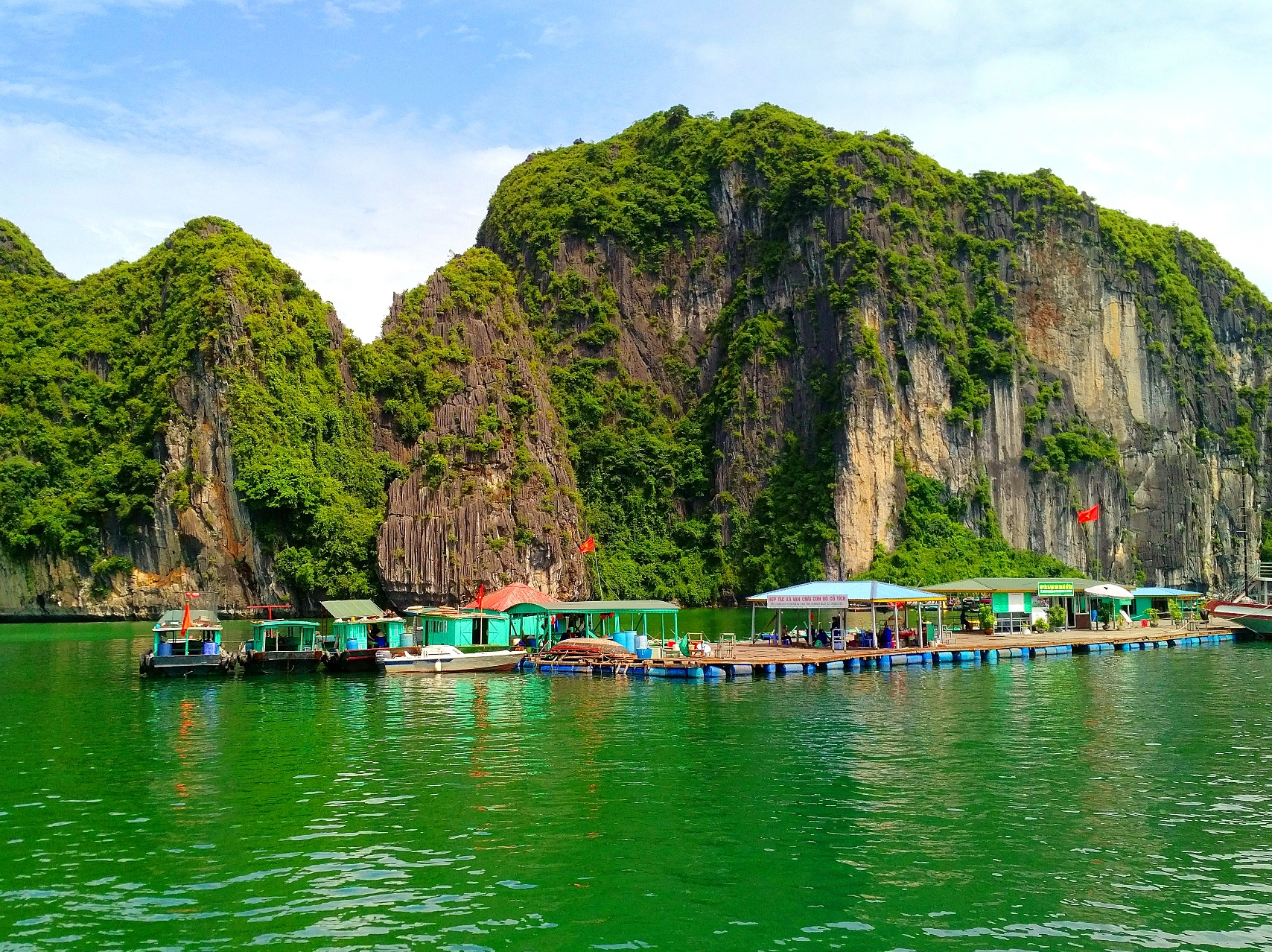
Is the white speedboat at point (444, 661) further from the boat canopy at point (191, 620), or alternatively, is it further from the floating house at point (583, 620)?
the boat canopy at point (191, 620)

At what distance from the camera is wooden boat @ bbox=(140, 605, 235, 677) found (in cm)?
5009

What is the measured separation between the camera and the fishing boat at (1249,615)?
238ft

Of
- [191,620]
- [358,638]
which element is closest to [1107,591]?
[358,638]

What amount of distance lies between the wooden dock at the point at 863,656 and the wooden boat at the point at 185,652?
1463 cm

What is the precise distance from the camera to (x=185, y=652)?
5191cm

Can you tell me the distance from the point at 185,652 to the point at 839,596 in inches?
1248

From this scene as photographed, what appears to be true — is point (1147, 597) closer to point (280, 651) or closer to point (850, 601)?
point (850, 601)

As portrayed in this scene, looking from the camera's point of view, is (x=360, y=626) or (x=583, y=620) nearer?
(x=360, y=626)

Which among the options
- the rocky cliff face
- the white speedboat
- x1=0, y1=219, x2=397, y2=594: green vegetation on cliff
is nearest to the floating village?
the white speedboat

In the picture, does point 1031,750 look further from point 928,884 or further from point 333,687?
point 333,687

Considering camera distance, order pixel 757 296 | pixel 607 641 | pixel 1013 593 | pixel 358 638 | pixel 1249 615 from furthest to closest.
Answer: pixel 757 296 → pixel 1249 615 → pixel 1013 593 → pixel 358 638 → pixel 607 641

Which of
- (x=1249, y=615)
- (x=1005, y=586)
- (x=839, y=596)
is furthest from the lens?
(x=1249, y=615)

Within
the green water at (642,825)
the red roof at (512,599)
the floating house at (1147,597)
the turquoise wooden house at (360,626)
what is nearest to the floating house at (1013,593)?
the floating house at (1147,597)

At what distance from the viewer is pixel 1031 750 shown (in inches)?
1156
